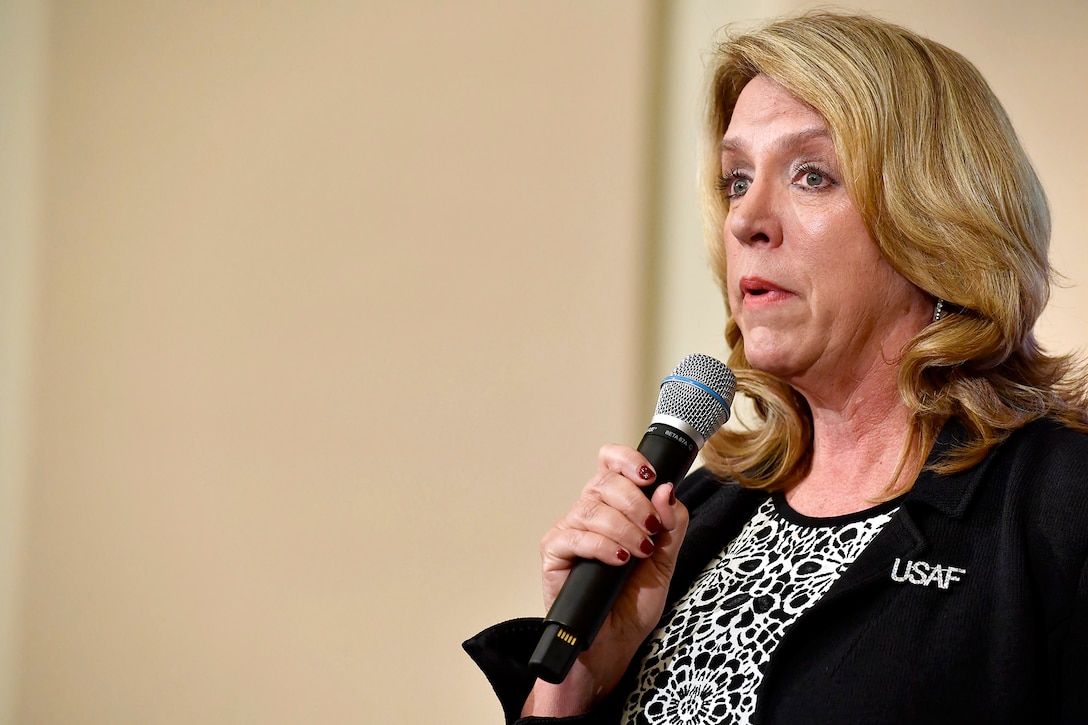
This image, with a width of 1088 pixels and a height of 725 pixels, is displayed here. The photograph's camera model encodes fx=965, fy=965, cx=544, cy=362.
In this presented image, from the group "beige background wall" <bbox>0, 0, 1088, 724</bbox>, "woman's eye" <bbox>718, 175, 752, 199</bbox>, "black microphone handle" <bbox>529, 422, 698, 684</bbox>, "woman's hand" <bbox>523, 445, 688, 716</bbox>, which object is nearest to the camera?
"black microphone handle" <bbox>529, 422, 698, 684</bbox>

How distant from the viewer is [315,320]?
84.4 inches

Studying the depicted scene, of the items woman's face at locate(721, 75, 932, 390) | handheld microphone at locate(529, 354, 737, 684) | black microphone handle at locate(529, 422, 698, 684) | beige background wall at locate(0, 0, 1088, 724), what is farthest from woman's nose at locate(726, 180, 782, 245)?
beige background wall at locate(0, 0, 1088, 724)

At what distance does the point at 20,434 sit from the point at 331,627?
77cm

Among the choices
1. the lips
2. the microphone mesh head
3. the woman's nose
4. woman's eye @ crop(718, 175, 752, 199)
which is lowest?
the microphone mesh head

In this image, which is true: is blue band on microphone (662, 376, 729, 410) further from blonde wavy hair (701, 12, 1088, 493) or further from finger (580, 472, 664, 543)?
blonde wavy hair (701, 12, 1088, 493)

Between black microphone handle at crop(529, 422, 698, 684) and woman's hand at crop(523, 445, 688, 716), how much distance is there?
2 centimetres

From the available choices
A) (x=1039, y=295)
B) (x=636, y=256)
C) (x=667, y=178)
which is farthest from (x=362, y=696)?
(x=1039, y=295)

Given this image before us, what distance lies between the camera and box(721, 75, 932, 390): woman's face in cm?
142

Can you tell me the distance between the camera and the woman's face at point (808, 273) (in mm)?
1415

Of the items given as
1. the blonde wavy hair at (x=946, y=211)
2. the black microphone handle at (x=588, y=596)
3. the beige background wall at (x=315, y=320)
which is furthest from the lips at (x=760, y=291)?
the beige background wall at (x=315, y=320)

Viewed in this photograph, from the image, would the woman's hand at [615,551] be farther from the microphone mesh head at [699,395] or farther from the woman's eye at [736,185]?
the woman's eye at [736,185]

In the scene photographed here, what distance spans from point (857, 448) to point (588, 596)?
21.9 inches

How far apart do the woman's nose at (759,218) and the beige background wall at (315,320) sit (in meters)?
0.82

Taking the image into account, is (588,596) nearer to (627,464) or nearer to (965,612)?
(627,464)
